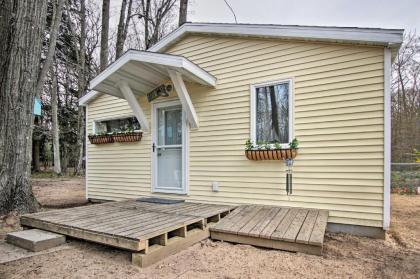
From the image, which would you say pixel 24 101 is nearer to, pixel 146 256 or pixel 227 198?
pixel 146 256

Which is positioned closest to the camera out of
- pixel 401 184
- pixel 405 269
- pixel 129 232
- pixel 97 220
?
pixel 405 269

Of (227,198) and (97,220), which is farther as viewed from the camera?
(227,198)

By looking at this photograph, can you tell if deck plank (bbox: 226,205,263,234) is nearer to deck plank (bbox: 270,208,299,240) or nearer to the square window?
deck plank (bbox: 270,208,299,240)

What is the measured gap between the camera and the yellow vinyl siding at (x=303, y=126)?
3510 mm

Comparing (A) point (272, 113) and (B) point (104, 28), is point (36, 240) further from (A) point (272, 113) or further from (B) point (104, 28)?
(B) point (104, 28)

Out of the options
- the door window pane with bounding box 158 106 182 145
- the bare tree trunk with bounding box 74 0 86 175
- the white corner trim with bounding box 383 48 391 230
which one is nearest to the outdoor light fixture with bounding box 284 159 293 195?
the white corner trim with bounding box 383 48 391 230

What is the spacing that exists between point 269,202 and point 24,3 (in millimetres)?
4860

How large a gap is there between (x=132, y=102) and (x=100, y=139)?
69.2 inches

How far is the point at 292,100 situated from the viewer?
13.2ft

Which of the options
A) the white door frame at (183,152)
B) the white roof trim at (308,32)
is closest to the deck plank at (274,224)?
the white door frame at (183,152)

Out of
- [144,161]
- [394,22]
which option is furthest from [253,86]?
[394,22]

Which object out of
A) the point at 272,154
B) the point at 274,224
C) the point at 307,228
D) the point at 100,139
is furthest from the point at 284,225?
the point at 100,139

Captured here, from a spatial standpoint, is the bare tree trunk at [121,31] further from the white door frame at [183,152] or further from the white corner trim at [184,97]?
the white corner trim at [184,97]

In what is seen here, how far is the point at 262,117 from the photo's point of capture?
432 centimetres
